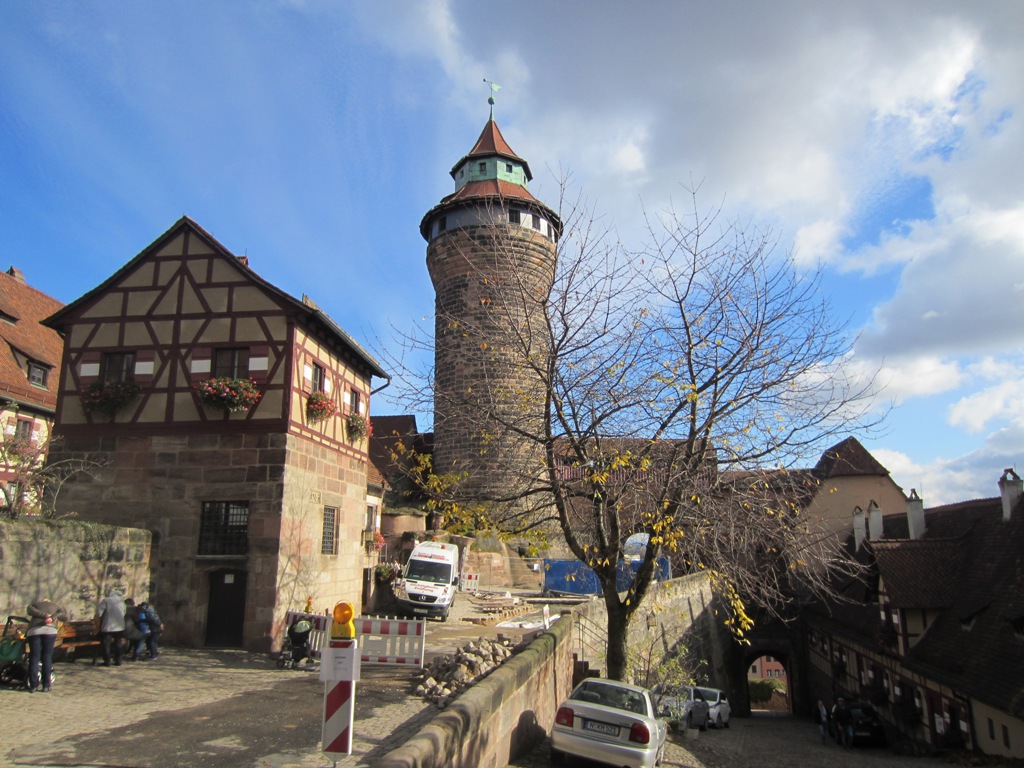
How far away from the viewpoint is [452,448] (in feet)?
94.3

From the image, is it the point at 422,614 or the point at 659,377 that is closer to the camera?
the point at 659,377

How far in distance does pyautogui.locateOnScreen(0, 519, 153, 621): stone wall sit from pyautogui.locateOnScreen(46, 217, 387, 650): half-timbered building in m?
0.67

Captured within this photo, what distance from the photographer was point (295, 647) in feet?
40.9

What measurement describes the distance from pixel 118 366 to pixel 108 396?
0.86 m

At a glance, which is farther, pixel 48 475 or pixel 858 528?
pixel 858 528

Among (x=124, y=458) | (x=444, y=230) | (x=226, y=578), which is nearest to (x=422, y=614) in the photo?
(x=226, y=578)

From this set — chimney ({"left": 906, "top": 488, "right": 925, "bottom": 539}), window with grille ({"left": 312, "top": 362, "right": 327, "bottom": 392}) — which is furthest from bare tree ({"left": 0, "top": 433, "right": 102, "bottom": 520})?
chimney ({"left": 906, "top": 488, "right": 925, "bottom": 539})

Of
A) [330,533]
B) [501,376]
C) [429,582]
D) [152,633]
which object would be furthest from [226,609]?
[429,582]

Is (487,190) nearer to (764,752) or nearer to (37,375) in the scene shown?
(37,375)

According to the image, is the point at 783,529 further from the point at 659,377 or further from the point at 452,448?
the point at 452,448

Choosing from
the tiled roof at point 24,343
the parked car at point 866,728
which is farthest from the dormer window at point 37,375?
the parked car at point 866,728

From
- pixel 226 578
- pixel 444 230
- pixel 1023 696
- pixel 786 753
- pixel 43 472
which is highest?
pixel 444 230

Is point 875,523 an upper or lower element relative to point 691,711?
upper

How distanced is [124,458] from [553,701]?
30.4 ft
